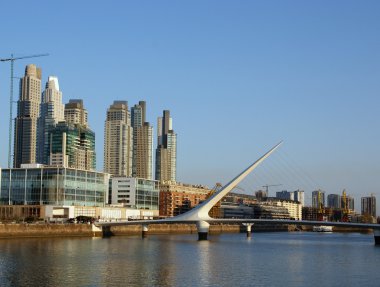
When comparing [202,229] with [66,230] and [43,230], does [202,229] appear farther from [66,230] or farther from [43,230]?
[43,230]

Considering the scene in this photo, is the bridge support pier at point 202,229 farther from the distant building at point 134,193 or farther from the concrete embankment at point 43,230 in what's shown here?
the distant building at point 134,193

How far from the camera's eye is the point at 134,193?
12538 centimetres

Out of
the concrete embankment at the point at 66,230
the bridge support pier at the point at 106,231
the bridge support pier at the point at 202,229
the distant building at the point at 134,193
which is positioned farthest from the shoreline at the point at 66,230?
the bridge support pier at the point at 202,229

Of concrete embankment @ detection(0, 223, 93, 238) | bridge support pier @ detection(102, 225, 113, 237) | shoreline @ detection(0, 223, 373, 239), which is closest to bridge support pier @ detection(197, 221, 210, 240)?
shoreline @ detection(0, 223, 373, 239)

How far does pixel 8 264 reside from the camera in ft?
134

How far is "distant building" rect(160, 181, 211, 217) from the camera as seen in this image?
538 feet

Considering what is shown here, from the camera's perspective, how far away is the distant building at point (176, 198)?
164 meters

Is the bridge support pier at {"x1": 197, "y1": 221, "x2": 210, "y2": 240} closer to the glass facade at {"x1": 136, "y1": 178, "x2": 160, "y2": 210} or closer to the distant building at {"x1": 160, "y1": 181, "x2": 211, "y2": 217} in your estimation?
the glass facade at {"x1": 136, "y1": 178, "x2": 160, "y2": 210}

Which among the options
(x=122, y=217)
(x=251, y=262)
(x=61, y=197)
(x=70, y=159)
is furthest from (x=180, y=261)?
(x=70, y=159)

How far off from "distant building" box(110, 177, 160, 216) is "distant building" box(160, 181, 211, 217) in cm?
3192

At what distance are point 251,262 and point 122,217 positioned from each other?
6965 cm

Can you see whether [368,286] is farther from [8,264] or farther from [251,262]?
[8,264]

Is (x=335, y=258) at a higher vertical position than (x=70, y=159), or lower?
lower

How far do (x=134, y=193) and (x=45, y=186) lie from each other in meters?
29.8
